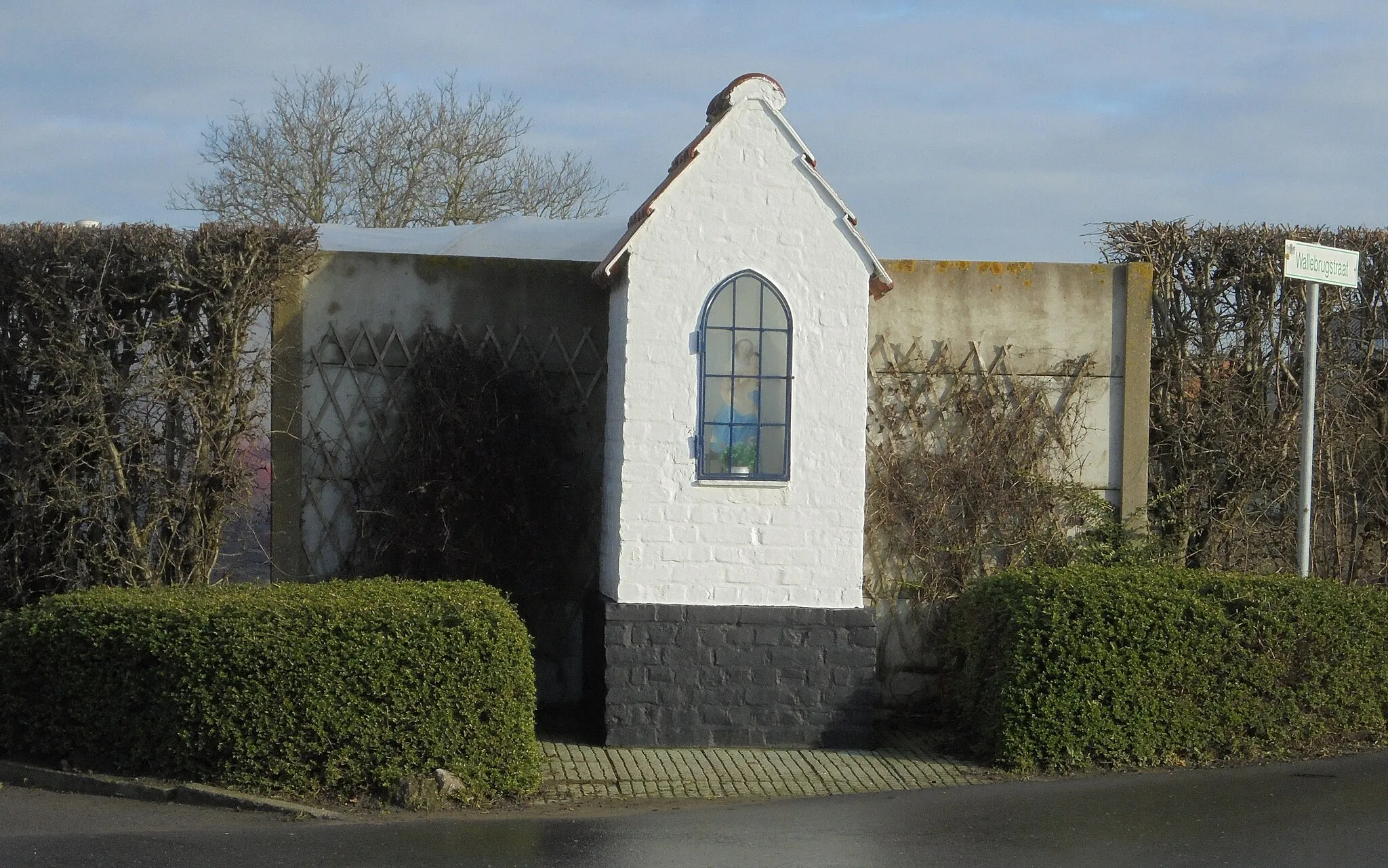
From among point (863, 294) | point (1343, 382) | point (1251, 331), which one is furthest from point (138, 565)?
Answer: point (1343, 382)

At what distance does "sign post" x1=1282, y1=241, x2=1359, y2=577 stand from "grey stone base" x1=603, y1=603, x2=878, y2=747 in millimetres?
3213

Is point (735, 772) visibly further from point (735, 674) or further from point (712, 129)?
point (712, 129)

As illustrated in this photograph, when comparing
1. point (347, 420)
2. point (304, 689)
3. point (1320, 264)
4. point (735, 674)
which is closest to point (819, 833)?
point (735, 674)

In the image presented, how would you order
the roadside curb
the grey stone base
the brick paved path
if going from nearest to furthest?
the roadside curb
the brick paved path
the grey stone base

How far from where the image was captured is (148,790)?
7.51m

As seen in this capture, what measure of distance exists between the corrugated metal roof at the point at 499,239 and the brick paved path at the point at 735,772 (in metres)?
4.07

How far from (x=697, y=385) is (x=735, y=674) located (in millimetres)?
1946

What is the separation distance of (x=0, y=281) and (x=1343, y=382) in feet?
33.1

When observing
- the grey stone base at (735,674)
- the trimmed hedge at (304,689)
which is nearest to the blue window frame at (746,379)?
the grey stone base at (735,674)

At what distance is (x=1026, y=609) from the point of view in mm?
8289

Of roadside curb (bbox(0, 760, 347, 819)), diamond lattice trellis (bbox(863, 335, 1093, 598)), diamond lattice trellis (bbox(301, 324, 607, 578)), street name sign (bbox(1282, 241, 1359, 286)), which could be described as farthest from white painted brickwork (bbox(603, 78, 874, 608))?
street name sign (bbox(1282, 241, 1359, 286))

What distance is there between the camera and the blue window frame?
8875 millimetres

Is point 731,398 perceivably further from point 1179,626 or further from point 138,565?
point 138,565

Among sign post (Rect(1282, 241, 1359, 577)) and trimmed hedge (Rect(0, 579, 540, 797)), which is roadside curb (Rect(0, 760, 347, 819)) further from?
sign post (Rect(1282, 241, 1359, 577))
